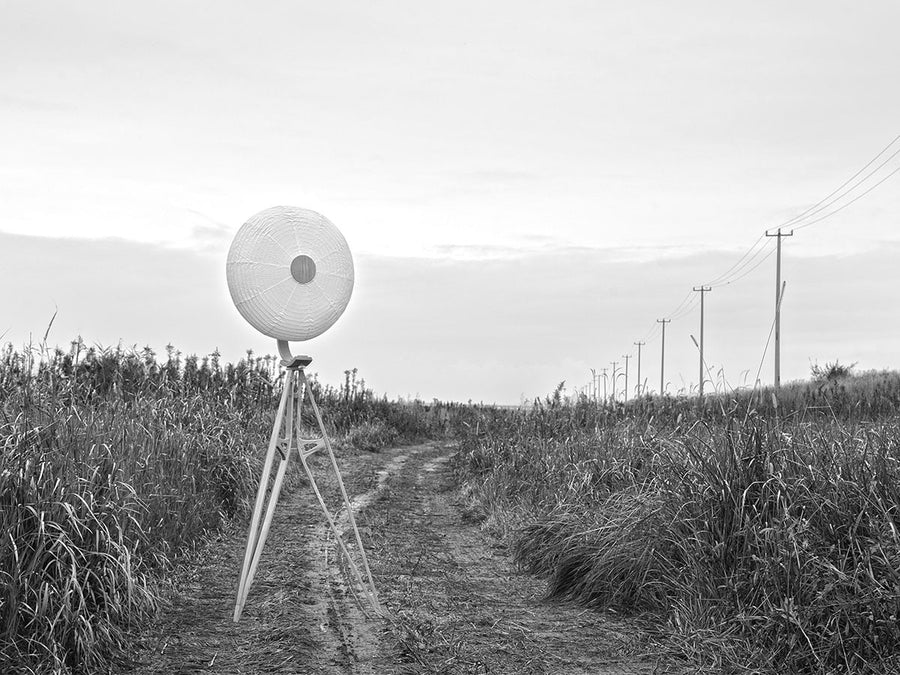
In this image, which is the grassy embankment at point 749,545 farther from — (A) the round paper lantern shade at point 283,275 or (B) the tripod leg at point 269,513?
(A) the round paper lantern shade at point 283,275

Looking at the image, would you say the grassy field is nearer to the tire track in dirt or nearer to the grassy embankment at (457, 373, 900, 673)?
the grassy embankment at (457, 373, 900, 673)

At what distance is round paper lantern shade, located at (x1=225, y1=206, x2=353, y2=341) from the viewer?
6359 mm

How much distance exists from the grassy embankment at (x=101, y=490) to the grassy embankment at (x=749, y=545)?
133 inches

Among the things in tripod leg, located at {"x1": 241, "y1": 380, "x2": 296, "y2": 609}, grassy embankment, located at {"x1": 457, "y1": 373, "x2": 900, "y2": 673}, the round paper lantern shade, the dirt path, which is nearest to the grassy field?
grassy embankment, located at {"x1": 457, "y1": 373, "x2": 900, "y2": 673}

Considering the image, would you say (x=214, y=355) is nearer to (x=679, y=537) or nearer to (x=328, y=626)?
(x=328, y=626)

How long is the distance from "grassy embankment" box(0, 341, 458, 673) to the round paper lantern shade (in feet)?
5.05

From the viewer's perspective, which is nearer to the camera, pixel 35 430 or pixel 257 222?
pixel 35 430

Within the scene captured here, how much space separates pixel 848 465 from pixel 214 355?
10.5 meters

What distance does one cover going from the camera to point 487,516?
440 inches

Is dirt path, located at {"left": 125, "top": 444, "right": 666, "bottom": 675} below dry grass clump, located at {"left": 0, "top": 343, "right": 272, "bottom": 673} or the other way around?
below

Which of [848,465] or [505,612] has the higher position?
[848,465]

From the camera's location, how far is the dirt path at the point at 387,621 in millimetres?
5422

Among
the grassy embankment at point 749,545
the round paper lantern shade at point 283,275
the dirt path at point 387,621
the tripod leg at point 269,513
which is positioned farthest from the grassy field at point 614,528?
the round paper lantern shade at point 283,275

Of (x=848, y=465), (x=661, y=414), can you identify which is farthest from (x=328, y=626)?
(x=661, y=414)
